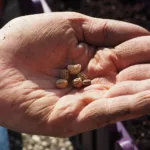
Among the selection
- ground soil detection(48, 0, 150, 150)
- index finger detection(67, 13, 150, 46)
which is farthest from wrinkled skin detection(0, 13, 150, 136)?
ground soil detection(48, 0, 150, 150)

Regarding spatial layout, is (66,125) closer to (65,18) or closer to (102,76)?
(102,76)

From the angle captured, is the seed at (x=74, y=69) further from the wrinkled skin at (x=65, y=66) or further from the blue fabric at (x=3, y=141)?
the blue fabric at (x=3, y=141)

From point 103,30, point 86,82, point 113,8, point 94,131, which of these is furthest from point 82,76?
point 113,8

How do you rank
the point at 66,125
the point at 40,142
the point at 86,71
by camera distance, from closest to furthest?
the point at 66,125, the point at 86,71, the point at 40,142

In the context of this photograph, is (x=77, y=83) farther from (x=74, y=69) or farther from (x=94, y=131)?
(x=94, y=131)

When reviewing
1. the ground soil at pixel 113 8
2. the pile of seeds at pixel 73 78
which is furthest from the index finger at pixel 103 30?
the ground soil at pixel 113 8

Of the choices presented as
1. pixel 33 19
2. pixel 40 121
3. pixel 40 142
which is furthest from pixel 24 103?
pixel 40 142
